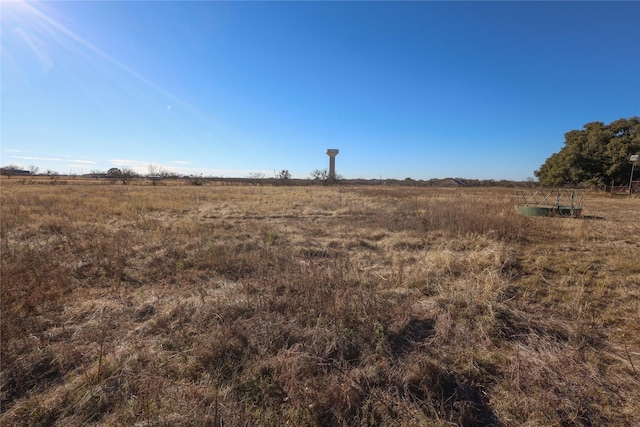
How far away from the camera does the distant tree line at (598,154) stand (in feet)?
81.1

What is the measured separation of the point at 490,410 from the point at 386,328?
1.11 metres

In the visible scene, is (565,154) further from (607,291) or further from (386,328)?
(386,328)

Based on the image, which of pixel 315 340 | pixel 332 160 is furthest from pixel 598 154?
pixel 332 160

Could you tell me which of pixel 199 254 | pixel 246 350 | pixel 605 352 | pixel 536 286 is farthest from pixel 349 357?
pixel 199 254

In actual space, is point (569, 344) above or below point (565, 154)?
below

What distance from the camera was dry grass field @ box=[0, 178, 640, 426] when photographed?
1950mm

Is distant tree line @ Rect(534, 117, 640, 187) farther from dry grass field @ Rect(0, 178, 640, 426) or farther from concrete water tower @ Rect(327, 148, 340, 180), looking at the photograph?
concrete water tower @ Rect(327, 148, 340, 180)

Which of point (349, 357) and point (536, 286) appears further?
point (536, 286)

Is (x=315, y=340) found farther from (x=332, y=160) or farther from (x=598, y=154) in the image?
(x=332, y=160)

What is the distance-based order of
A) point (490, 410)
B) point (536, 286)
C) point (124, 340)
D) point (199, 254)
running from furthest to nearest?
point (199, 254) → point (536, 286) → point (124, 340) → point (490, 410)

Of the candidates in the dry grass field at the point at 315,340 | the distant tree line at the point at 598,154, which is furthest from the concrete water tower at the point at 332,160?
the dry grass field at the point at 315,340

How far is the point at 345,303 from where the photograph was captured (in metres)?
3.25

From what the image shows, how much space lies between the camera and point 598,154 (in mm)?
26344

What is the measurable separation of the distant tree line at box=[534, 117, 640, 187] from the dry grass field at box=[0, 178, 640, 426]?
2963 cm
